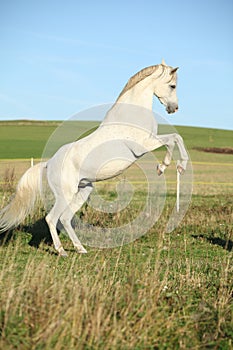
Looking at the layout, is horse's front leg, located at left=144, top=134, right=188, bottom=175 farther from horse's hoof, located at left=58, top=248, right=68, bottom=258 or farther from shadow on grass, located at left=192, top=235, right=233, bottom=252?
shadow on grass, located at left=192, top=235, right=233, bottom=252

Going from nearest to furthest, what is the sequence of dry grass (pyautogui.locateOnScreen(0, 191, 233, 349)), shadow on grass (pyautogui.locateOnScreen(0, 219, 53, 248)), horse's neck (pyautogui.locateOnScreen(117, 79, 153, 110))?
dry grass (pyautogui.locateOnScreen(0, 191, 233, 349)), horse's neck (pyautogui.locateOnScreen(117, 79, 153, 110)), shadow on grass (pyautogui.locateOnScreen(0, 219, 53, 248))

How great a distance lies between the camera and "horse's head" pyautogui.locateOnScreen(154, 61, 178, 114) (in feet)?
28.1

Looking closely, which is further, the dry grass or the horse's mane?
the horse's mane

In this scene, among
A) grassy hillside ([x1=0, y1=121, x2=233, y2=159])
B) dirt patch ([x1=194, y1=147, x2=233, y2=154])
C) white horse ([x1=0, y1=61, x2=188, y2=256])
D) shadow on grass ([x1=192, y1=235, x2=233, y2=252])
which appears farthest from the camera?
dirt patch ([x1=194, y1=147, x2=233, y2=154])

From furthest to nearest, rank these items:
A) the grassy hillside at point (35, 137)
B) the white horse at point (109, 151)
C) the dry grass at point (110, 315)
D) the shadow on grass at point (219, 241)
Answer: the grassy hillside at point (35, 137)
the shadow on grass at point (219, 241)
the white horse at point (109, 151)
the dry grass at point (110, 315)

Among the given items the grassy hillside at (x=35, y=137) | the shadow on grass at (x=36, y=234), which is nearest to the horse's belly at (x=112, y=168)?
the shadow on grass at (x=36, y=234)

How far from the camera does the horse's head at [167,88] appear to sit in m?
8.58

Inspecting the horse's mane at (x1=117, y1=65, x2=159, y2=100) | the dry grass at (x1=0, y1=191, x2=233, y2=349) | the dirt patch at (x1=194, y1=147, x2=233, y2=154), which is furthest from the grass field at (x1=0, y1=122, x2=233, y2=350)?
the dirt patch at (x1=194, y1=147, x2=233, y2=154)

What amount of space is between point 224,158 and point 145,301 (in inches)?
1825

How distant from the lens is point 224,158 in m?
50.2

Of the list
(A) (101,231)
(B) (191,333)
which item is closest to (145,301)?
(B) (191,333)

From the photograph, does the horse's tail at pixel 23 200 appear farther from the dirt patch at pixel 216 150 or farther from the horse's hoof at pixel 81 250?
the dirt patch at pixel 216 150

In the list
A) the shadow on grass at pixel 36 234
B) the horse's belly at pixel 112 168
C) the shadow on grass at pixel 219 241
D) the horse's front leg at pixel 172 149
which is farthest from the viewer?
the shadow on grass at pixel 219 241

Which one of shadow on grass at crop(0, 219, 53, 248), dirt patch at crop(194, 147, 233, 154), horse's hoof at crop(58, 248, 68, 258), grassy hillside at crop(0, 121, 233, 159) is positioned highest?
horse's hoof at crop(58, 248, 68, 258)
